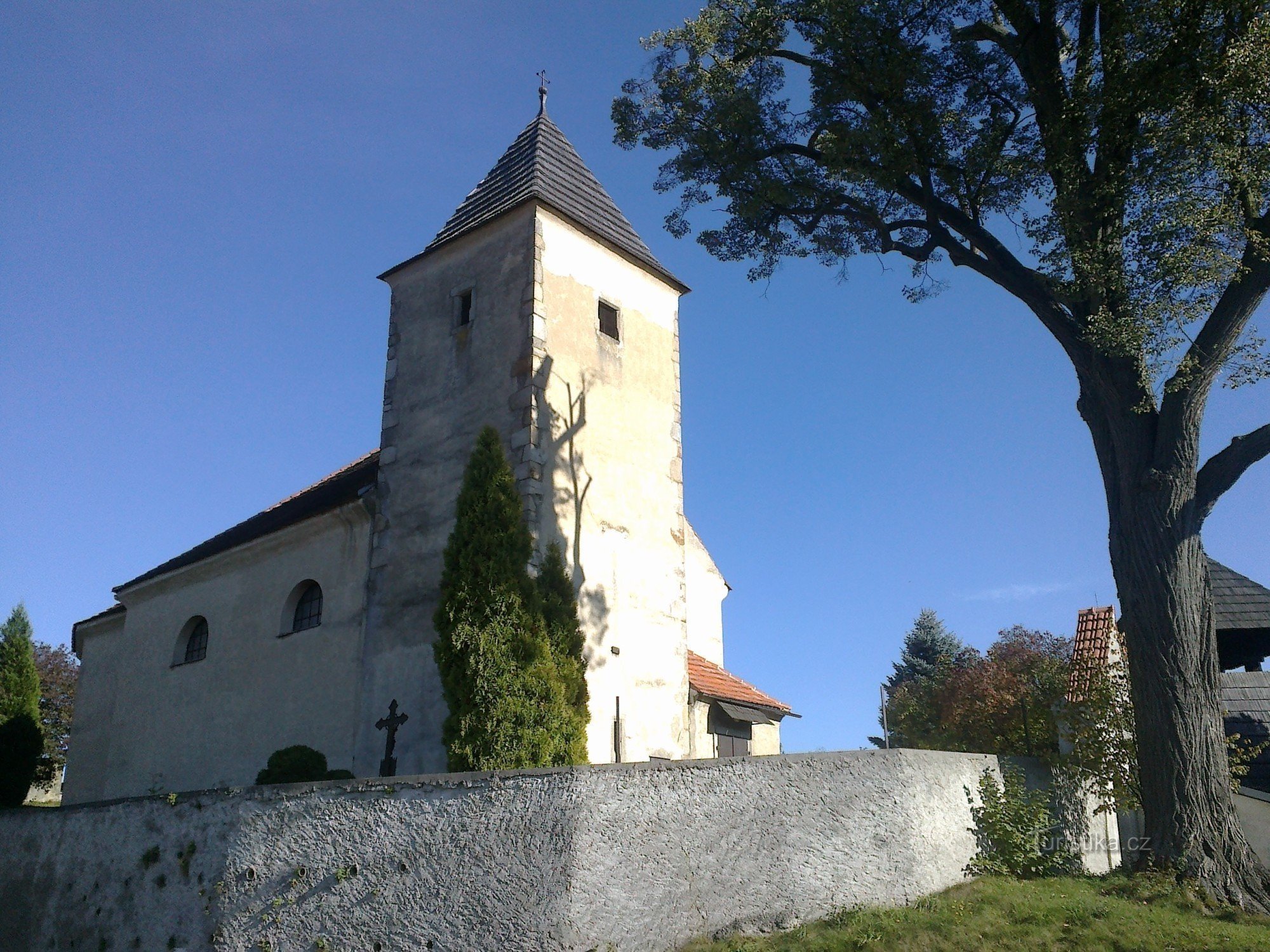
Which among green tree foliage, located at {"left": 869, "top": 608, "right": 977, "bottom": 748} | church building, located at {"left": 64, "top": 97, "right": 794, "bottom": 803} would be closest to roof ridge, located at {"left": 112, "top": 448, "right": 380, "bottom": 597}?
church building, located at {"left": 64, "top": 97, "right": 794, "bottom": 803}

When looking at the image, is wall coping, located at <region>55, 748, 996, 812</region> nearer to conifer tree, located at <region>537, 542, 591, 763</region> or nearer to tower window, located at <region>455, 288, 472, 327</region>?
conifer tree, located at <region>537, 542, 591, 763</region>

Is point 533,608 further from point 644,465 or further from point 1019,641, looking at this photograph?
point 1019,641

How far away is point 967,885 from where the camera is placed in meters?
10.2

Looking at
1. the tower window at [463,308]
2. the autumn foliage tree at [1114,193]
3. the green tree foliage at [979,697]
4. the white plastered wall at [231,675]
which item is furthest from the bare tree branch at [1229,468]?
the green tree foliage at [979,697]

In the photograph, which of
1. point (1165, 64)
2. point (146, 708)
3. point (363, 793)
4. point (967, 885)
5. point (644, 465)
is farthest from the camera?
point (146, 708)

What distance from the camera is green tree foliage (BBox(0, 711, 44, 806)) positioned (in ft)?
58.4

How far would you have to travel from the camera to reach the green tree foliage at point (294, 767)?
41.4 ft

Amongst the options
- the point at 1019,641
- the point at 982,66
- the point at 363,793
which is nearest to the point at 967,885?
the point at 363,793

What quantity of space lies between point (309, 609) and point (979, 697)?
22173mm

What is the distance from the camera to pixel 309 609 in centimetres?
1730

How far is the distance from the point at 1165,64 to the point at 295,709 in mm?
14284

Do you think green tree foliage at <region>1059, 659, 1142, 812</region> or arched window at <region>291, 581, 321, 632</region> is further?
arched window at <region>291, 581, 321, 632</region>

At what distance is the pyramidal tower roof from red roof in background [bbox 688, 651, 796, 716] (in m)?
6.44

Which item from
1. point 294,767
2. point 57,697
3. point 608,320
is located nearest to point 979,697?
point 608,320
